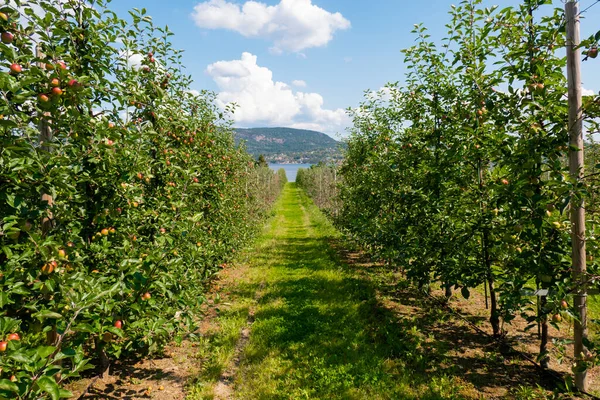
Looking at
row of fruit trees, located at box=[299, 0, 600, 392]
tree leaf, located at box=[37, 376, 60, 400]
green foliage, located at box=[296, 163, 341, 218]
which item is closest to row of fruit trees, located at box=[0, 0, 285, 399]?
tree leaf, located at box=[37, 376, 60, 400]

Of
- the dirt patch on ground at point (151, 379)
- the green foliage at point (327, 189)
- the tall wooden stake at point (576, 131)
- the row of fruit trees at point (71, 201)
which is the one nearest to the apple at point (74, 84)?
the row of fruit trees at point (71, 201)

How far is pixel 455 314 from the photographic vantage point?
5.68 metres

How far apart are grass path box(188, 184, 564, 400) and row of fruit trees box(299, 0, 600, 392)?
36.2 inches

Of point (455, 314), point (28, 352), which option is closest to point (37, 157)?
point (28, 352)

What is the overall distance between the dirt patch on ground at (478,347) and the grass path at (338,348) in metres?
0.02

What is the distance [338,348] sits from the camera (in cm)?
525

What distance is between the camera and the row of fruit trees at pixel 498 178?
10.9 feet

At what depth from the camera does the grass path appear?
420cm

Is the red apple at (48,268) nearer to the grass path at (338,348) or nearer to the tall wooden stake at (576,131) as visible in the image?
the grass path at (338,348)

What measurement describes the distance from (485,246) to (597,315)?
2958 mm

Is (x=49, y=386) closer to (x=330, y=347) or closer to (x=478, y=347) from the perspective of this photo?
(x=330, y=347)

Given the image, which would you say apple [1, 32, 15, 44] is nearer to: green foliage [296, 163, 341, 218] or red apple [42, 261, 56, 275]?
red apple [42, 261, 56, 275]

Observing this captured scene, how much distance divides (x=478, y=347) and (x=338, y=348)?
6.97 feet

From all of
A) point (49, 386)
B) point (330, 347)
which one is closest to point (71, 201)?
point (49, 386)
